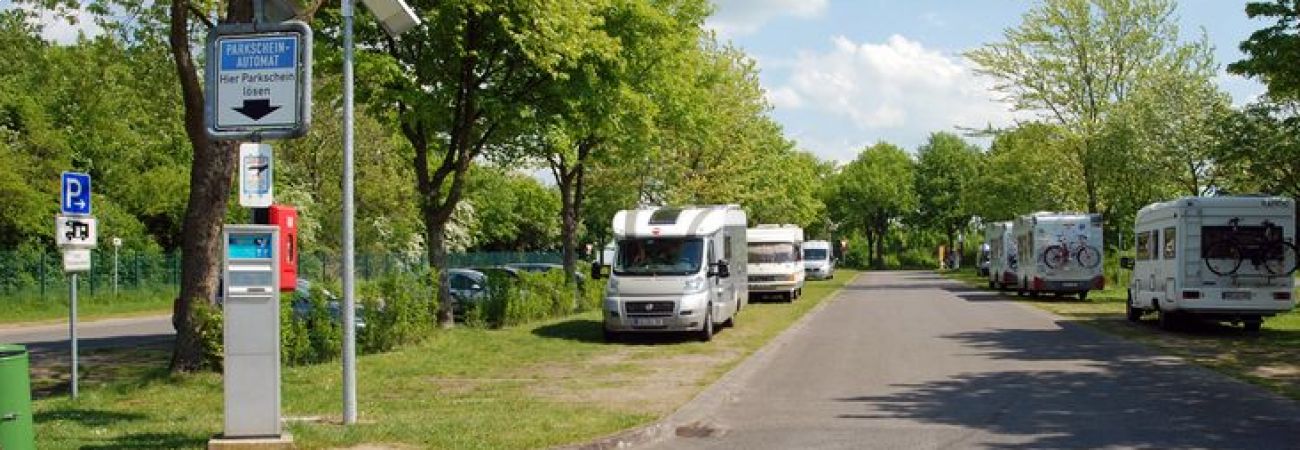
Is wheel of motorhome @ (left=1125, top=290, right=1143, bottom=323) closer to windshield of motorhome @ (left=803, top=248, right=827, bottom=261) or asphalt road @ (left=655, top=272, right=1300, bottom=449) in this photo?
asphalt road @ (left=655, top=272, right=1300, bottom=449)

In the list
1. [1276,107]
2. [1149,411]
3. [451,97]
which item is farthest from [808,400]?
[1276,107]

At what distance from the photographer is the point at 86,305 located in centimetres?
3703

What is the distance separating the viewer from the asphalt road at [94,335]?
69.9 feet

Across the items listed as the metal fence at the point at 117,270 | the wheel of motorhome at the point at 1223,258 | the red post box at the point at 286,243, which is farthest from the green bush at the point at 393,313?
the metal fence at the point at 117,270

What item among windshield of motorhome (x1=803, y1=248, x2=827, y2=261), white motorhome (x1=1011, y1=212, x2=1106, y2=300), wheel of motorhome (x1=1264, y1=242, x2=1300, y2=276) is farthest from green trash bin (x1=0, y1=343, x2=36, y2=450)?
windshield of motorhome (x1=803, y1=248, x2=827, y2=261)

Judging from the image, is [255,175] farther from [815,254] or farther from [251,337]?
[815,254]

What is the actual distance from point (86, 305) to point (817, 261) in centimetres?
4031

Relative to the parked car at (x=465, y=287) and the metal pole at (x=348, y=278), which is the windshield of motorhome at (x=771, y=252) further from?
the metal pole at (x=348, y=278)

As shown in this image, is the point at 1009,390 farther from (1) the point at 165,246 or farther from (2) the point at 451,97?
(1) the point at 165,246

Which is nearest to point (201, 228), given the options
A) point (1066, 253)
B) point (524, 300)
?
point (524, 300)

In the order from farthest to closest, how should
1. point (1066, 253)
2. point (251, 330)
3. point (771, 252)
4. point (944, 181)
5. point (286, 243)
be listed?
point (944, 181) → point (771, 252) → point (1066, 253) → point (286, 243) → point (251, 330)

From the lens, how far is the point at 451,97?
20844 mm

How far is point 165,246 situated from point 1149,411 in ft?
169

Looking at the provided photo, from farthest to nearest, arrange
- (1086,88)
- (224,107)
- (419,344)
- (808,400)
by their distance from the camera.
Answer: (1086,88) → (419,344) → (808,400) → (224,107)
